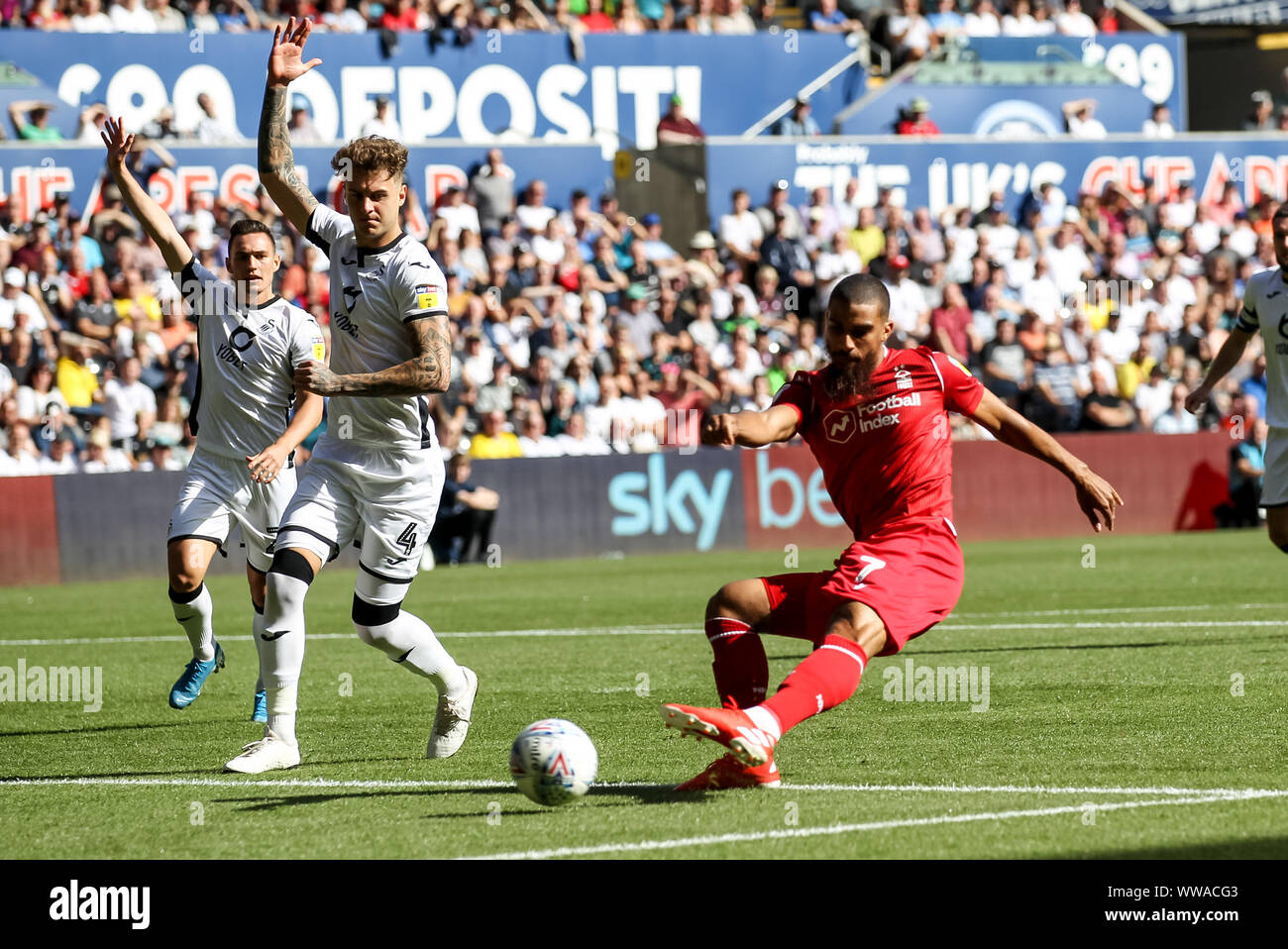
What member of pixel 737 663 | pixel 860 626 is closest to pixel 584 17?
pixel 737 663

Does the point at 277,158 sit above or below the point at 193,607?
above

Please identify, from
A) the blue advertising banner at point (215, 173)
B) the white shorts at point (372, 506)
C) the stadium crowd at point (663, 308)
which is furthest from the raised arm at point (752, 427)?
the blue advertising banner at point (215, 173)

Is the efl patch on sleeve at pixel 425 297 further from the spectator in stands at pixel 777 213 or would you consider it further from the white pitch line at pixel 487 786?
the spectator in stands at pixel 777 213

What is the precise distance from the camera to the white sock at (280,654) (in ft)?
26.0

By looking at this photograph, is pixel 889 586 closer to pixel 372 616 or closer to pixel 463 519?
pixel 372 616

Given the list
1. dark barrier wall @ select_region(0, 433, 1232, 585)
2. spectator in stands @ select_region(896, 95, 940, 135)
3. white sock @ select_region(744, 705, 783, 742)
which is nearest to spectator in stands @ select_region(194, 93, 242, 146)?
dark barrier wall @ select_region(0, 433, 1232, 585)

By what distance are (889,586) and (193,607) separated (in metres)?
4.26

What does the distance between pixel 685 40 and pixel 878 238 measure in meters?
4.62

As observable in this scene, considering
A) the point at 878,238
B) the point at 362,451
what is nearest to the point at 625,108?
the point at 878,238

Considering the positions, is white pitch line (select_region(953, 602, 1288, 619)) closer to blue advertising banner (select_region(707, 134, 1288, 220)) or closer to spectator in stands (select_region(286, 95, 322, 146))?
spectator in stands (select_region(286, 95, 322, 146))

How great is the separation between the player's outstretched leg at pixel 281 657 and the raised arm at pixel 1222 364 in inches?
216

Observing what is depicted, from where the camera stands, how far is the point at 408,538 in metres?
8.04

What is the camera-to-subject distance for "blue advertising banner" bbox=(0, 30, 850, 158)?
2492 centimetres
